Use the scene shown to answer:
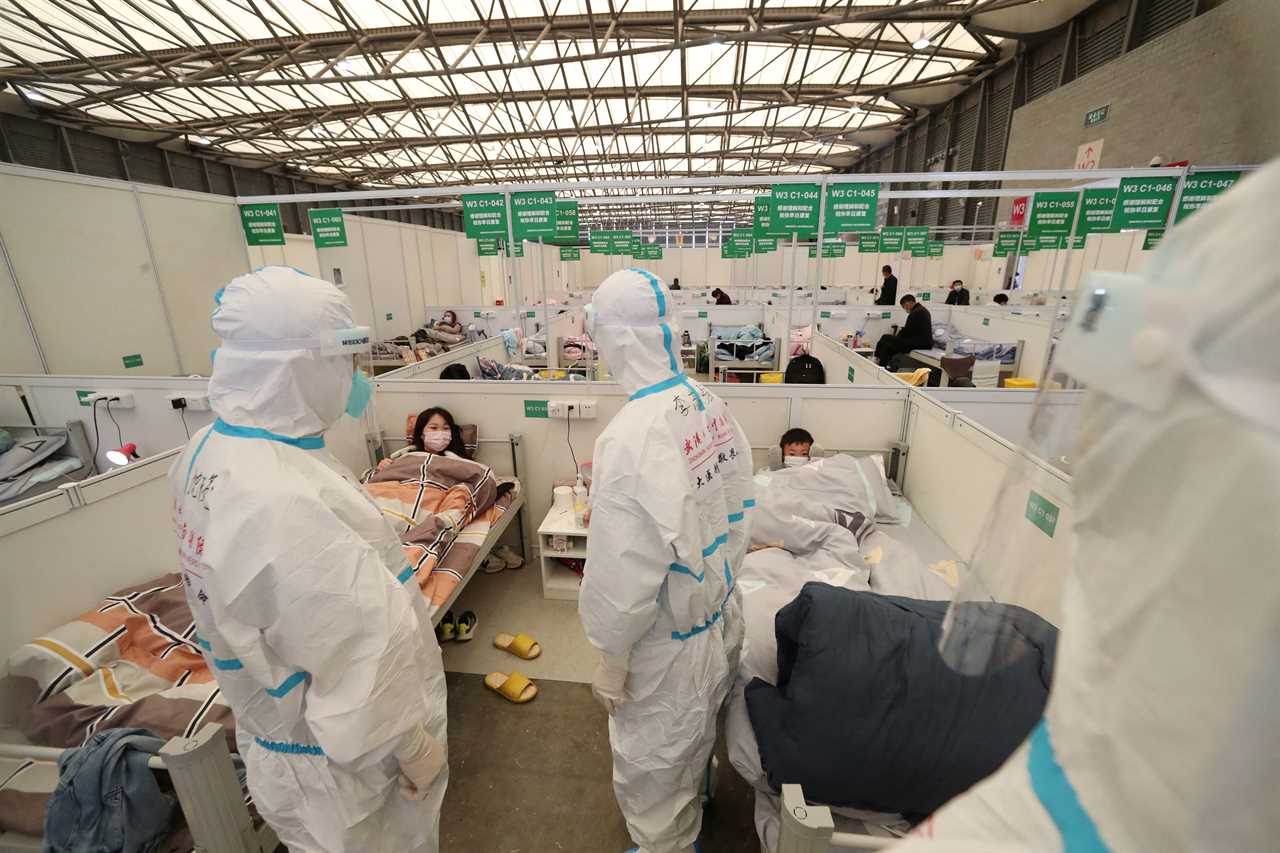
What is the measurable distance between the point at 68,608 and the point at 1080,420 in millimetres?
2721

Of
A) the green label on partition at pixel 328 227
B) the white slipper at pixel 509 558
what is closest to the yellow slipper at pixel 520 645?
the white slipper at pixel 509 558

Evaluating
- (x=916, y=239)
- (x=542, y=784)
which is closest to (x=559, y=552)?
(x=542, y=784)

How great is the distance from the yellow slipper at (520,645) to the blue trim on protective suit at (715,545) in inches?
59.0

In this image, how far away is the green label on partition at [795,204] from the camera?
12.0 ft

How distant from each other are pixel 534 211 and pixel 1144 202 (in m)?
4.78

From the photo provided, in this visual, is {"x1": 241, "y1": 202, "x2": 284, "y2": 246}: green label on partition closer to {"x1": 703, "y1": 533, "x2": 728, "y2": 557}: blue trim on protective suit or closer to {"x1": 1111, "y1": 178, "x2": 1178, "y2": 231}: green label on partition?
{"x1": 703, "y1": 533, "x2": 728, "y2": 557}: blue trim on protective suit

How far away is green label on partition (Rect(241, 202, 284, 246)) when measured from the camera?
3.89 meters

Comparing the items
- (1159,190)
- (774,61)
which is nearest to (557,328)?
(1159,190)

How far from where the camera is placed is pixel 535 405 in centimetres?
290

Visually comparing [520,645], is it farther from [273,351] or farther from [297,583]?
[273,351]

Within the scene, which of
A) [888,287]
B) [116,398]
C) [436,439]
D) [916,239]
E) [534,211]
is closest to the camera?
[116,398]

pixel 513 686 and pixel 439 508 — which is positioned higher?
pixel 439 508

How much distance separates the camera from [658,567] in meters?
1.28

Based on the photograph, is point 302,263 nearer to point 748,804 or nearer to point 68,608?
point 68,608
